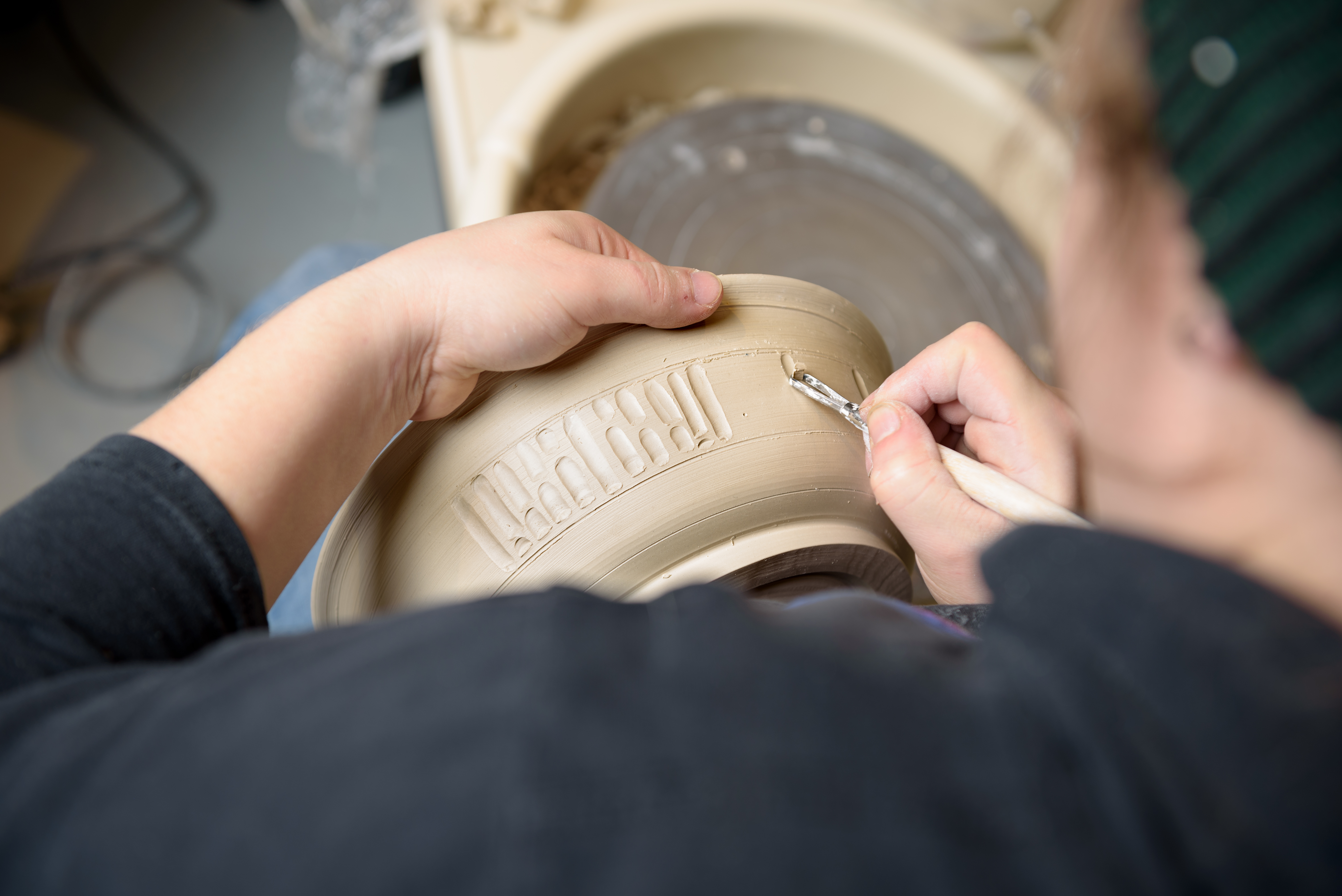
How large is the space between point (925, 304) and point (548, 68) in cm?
57

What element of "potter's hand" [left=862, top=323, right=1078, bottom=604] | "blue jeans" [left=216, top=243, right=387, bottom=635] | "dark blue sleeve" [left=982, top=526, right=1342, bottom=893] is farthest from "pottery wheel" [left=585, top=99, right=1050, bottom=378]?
Result: "dark blue sleeve" [left=982, top=526, right=1342, bottom=893]

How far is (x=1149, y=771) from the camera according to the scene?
9.3 inches

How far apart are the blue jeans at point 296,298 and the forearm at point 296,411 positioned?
0.25 metres

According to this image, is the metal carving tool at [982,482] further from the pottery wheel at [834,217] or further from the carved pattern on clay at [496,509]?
the pottery wheel at [834,217]

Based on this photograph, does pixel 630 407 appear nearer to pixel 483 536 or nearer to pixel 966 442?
pixel 483 536

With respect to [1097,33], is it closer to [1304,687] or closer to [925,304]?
[1304,687]

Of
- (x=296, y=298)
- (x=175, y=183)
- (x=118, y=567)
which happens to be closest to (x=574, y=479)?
(x=118, y=567)

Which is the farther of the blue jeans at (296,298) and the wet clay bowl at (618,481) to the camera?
the blue jeans at (296,298)

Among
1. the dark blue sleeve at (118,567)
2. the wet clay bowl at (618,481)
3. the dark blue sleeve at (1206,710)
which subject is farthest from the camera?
the wet clay bowl at (618,481)

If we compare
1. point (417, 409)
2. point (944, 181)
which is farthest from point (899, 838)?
point (944, 181)

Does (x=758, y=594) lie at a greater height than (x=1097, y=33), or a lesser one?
lesser

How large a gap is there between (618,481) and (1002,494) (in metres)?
0.24

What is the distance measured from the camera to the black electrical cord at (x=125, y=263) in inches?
44.7

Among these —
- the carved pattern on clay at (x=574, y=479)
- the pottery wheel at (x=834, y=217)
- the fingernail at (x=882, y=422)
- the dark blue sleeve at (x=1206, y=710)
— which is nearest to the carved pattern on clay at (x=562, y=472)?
the carved pattern on clay at (x=574, y=479)
